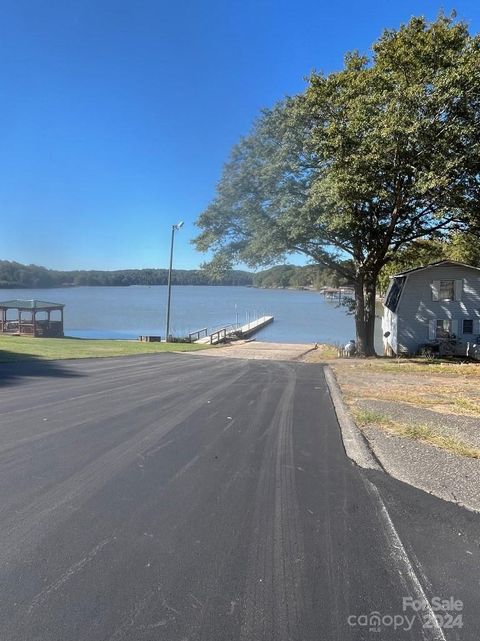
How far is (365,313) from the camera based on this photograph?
2556 centimetres

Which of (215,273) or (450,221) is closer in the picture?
(450,221)

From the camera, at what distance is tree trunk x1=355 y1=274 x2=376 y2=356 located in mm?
25141

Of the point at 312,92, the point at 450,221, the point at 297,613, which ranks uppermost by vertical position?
the point at 312,92

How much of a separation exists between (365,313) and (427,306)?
5218 millimetres

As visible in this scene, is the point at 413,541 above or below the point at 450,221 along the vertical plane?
below

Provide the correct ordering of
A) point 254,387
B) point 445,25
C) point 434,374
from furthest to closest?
point 445,25 < point 434,374 < point 254,387

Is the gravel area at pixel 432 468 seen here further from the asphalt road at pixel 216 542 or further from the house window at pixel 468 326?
the house window at pixel 468 326

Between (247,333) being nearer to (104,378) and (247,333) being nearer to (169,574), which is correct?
(104,378)

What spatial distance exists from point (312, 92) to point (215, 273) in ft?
32.9

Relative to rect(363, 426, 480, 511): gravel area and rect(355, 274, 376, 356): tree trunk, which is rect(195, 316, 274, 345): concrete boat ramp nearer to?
rect(355, 274, 376, 356): tree trunk

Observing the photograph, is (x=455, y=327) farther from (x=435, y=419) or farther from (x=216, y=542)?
(x=216, y=542)

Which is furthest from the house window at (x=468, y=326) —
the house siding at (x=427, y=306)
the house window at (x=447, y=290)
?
the house window at (x=447, y=290)

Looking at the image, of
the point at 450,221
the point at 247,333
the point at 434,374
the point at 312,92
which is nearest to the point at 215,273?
the point at 312,92

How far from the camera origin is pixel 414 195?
1961 cm
